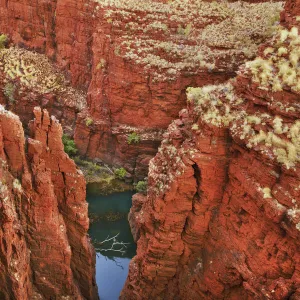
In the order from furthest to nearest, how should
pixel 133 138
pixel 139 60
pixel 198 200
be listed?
1. pixel 133 138
2. pixel 139 60
3. pixel 198 200

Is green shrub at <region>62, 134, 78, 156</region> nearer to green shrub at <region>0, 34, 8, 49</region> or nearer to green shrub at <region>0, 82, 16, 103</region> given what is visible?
green shrub at <region>0, 82, 16, 103</region>

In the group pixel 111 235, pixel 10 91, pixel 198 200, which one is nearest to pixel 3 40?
pixel 10 91

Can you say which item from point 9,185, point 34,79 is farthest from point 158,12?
point 9,185

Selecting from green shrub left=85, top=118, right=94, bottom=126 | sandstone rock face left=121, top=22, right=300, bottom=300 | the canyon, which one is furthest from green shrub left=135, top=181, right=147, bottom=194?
sandstone rock face left=121, top=22, right=300, bottom=300

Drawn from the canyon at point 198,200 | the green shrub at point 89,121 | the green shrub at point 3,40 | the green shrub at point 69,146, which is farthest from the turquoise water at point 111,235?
the green shrub at point 3,40

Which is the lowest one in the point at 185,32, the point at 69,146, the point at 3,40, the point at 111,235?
the point at 111,235

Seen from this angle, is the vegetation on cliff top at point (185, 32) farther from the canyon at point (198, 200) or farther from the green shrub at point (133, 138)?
the canyon at point (198, 200)

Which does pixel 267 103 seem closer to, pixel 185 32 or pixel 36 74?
pixel 185 32
